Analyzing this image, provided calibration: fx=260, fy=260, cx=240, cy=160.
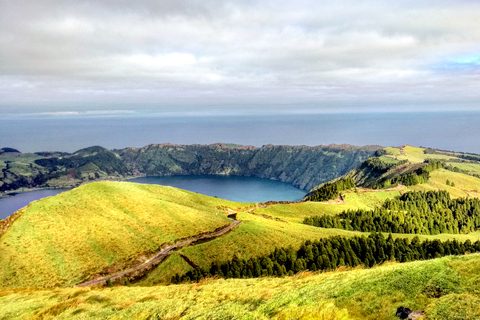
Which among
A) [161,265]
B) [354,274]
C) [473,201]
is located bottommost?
[473,201]

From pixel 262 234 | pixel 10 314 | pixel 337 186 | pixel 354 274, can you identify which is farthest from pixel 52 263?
pixel 337 186

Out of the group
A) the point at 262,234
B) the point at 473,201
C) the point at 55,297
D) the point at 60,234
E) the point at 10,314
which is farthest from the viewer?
the point at 473,201

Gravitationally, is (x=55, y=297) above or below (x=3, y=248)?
above

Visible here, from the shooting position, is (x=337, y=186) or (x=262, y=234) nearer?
(x=262, y=234)

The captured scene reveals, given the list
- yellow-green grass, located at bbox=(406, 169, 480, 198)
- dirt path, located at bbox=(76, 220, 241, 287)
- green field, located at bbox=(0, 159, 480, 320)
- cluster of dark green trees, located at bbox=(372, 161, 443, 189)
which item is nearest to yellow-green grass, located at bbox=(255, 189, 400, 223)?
green field, located at bbox=(0, 159, 480, 320)

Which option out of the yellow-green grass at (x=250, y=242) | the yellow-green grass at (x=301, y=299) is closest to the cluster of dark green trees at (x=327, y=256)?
the yellow-green grass at (x=250, y=242)

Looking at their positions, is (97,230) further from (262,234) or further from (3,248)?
(262,234)

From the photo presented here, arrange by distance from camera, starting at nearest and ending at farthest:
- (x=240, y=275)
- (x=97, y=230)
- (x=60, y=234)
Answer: (x=240, y=275) < (x=60, y=234) < (x=97, y=230)
